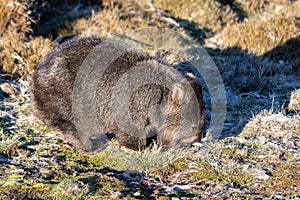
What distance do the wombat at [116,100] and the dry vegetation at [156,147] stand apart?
21 centimetres

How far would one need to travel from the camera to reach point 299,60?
884cm

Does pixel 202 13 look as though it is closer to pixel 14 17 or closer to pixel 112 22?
pixel 112 22

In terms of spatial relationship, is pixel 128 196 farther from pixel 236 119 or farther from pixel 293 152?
pixel 236 119

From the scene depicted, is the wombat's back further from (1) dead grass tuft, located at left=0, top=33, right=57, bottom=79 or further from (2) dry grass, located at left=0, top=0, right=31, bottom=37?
(2) dry grass, located at left=0, top=0, right=31, bottom=37

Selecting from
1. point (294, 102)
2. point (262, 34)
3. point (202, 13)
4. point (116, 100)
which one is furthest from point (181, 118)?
point (202, 13)

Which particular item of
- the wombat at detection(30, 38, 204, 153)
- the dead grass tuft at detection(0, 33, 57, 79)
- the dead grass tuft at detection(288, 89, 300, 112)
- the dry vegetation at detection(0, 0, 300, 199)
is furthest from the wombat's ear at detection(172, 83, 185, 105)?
the dead grass tuft at detection(0, 33, 57, 79)

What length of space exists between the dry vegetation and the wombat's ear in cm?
56

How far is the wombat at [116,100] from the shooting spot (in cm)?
545

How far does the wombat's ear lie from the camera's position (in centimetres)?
547

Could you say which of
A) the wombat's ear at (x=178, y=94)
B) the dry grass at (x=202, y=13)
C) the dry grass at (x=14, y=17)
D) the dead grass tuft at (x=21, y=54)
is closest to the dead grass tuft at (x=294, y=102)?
the wombat's ear at (x=178, y=94)

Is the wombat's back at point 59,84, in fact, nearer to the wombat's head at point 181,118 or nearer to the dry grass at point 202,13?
the wombat's head at point 181,118

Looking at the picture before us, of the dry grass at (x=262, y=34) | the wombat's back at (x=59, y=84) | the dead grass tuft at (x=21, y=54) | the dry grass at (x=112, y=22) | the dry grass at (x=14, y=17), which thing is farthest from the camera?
the dry grass at (x=262, y=34)

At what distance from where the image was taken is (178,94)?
548 centimetres

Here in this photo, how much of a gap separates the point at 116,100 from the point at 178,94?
0.73 metres
